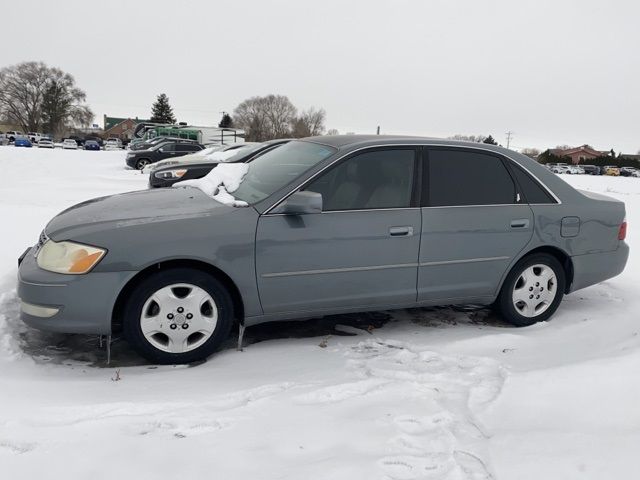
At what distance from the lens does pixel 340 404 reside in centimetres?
291

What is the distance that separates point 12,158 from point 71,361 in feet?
75.9

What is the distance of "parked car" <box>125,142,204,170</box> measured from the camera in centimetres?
2209

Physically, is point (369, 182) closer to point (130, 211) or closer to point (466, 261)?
point (466, 261)

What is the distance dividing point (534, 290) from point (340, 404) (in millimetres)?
2333

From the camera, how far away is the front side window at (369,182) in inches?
149

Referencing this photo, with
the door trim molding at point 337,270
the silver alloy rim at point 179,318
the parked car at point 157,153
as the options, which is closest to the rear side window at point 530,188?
the door trim molding at point 337,270

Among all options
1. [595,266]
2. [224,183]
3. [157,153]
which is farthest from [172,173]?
[157,153]

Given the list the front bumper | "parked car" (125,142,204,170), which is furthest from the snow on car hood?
"parked car" (125,142,204,170)

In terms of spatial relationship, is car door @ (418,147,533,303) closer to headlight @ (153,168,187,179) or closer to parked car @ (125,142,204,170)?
headlight @ (153,168,187,179)

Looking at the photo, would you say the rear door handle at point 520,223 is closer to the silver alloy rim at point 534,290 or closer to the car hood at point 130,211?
the silver alloy rim at point 534,290

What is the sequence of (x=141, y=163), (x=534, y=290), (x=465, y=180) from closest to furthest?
(x=465, y=180), (x=534, y=290), (x=141, y=163)

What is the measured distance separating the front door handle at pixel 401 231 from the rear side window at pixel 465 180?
27 cm

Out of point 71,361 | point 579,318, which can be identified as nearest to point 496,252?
point 579,318

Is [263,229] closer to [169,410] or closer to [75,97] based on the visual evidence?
[169,410]
